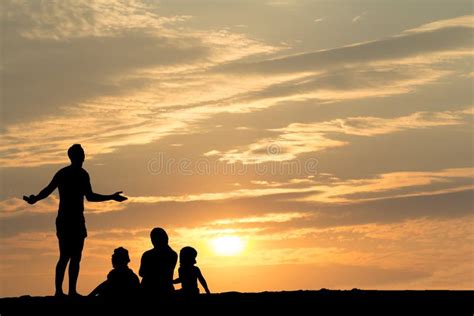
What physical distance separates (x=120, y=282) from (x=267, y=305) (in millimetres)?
2325

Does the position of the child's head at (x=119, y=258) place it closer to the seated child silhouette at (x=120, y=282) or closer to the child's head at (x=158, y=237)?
the seated child silhouette at (x=120, y=282)

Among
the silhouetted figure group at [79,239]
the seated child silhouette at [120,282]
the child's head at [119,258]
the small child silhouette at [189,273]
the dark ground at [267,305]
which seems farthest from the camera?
the small child silhouette at [189,273]

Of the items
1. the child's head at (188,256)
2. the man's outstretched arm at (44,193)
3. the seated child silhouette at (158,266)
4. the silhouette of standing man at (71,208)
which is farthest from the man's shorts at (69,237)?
the child's head at (188,256)

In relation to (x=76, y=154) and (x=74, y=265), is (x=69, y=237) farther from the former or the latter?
(x=76, y=154)

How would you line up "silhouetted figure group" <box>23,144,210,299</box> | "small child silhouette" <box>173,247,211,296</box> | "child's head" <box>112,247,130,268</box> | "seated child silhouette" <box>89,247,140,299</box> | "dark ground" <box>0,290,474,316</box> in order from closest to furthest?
"dark ground" <box>0,290,474,316</box> → "seated child silhouette" <box>89,247,140,299</box> → "child's head" <box>112,247,130,268</box> → "silhouetted figure group" <box>23,144,210,299</box> → "small child silhouette" <box>173,247,211,296</box>

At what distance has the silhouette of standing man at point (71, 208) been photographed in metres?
18.1

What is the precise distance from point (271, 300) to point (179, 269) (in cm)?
220

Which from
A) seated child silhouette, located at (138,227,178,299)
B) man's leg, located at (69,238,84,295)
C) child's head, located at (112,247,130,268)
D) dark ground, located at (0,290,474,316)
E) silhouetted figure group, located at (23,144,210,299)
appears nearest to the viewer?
dark ground, located at (0,290,474,316)

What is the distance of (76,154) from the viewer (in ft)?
59.9

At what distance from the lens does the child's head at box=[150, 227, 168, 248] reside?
56.2ft

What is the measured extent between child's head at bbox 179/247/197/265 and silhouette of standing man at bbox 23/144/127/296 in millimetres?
1390

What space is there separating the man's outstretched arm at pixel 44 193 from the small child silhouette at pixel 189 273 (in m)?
2.51

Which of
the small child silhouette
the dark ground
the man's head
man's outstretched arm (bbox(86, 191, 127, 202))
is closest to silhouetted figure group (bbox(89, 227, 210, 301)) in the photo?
the small child silhouette

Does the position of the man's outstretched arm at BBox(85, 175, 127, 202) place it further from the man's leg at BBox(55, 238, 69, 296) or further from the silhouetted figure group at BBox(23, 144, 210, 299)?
the man's leg at BBox(55, 238, 69, 296)
